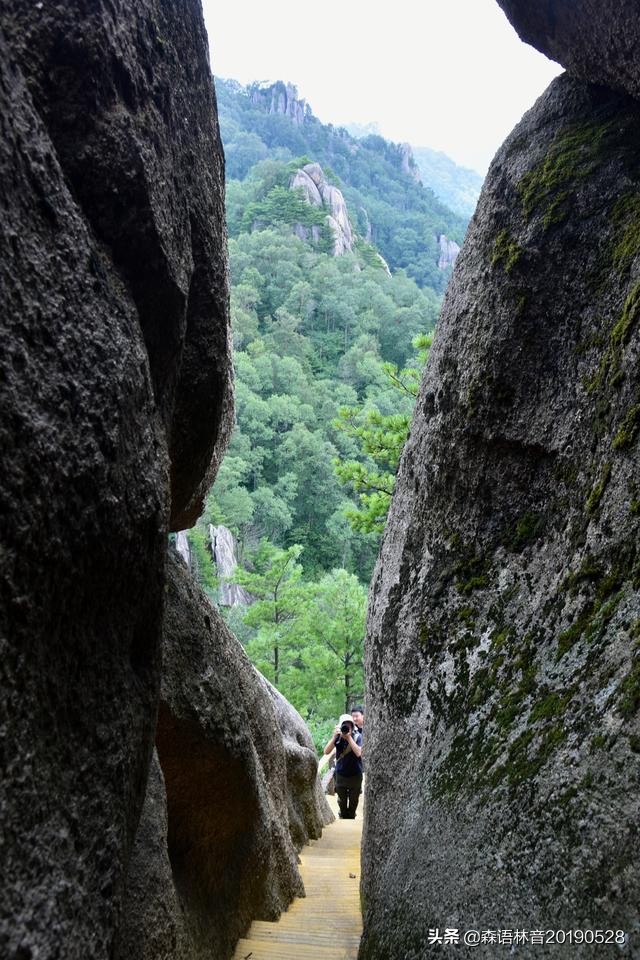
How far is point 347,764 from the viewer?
29.1 feet

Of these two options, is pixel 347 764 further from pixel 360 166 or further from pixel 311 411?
pixel 360 166

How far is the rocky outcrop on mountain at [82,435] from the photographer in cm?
164

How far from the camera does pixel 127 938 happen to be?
2643mm

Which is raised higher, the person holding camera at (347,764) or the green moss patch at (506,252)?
the green moss patch at (506,252)

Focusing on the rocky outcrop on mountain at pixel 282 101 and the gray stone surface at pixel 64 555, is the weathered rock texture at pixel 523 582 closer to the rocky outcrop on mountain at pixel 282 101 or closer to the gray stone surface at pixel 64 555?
the gray stone surface at pixel 64 555

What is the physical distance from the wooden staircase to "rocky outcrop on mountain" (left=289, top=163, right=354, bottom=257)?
8062 centimetres

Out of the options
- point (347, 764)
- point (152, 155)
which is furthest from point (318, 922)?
point (152, 155)

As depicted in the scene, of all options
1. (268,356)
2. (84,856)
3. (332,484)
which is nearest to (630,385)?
(84,856)

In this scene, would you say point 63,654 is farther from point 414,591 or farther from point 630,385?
point 414,591

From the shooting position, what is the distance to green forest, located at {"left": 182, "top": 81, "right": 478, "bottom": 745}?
20.1m

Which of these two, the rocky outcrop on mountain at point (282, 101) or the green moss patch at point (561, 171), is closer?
the green moss patch at point (561, 171)

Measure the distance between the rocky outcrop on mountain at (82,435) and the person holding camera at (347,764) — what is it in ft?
21.5

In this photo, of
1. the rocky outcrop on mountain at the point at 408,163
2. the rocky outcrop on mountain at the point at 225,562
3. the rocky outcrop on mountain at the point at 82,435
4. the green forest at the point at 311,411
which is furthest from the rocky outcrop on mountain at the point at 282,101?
the rocky outcrop on mountain at the point at 82,435

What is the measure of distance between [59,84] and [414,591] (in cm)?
298
